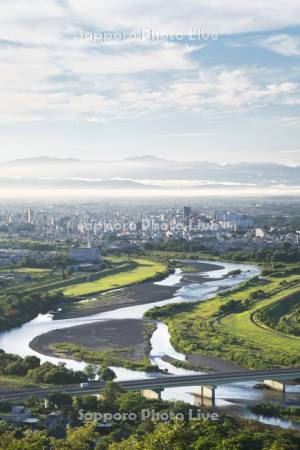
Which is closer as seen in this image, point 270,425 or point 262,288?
point 270,425

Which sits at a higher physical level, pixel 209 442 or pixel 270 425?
pixel 209 442

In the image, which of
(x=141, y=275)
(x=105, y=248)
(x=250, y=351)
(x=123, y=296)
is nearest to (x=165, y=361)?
(x=250, y=351)

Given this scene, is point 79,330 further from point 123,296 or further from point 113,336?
point 123,296

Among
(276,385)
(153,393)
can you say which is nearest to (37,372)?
(153,393)

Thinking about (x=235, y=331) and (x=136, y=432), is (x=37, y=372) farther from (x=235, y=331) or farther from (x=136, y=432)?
(x=235, y=331)

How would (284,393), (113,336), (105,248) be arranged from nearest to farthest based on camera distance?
(284,393), (113,336), (105,248)

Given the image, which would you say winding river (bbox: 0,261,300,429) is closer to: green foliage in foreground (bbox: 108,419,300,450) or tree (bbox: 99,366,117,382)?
tree (bbox: 99,366,117,382)
